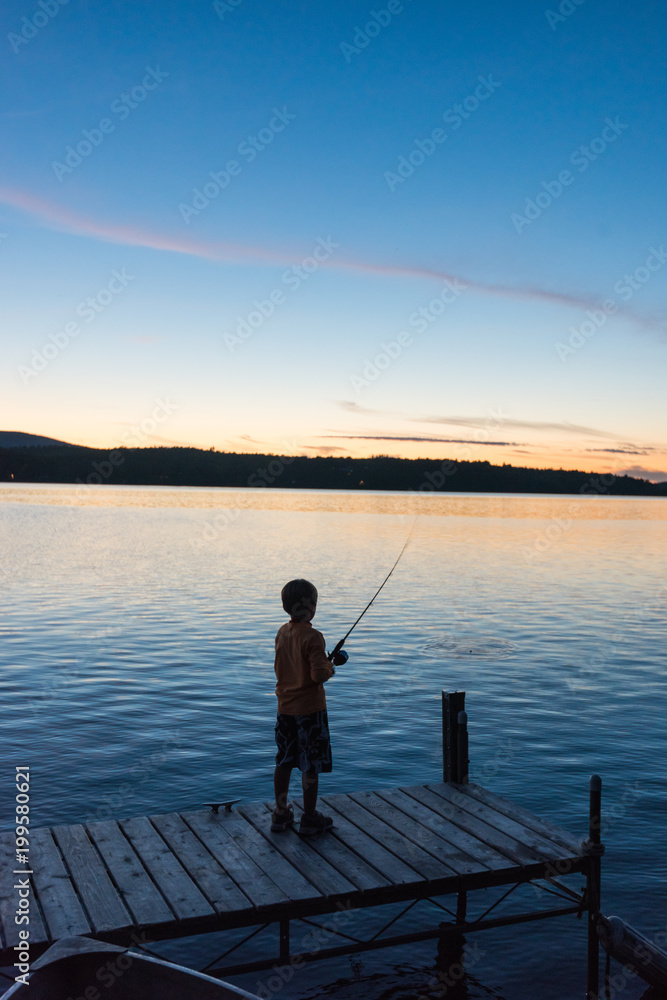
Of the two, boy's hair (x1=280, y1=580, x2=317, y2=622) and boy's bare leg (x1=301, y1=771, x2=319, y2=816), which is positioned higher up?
boy's hair (x1=280, y1=580, x2=317, y2=622)

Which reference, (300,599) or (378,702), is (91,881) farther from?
(378,702)

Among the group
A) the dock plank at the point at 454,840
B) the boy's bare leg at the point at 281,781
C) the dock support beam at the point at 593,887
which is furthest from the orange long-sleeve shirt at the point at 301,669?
the dock support beam at the point at 593,887

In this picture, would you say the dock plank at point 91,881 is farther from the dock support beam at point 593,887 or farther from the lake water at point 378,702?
the dock support beam at point 593,887

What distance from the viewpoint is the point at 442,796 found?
327 inches

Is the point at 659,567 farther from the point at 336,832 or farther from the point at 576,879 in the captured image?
the point at 336,832

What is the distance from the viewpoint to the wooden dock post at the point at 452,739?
8.71 metres

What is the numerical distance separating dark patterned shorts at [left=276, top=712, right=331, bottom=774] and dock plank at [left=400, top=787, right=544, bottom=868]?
4.71 ft

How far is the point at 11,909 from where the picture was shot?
5867mm

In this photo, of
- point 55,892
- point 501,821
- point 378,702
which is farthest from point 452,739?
point 378,702

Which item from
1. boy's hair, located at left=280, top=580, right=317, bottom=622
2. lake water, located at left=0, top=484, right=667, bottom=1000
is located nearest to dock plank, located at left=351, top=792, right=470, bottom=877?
lake water, located at left=0, top=484, right=667, bottom=1000

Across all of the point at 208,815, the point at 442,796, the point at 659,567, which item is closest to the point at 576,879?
the point at 442,796

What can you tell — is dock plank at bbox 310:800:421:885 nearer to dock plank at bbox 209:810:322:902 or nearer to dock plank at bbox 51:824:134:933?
dock plank at bbox 209:810:322:902

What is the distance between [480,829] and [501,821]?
11.3 inches

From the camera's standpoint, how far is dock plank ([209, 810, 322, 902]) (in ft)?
20.5
